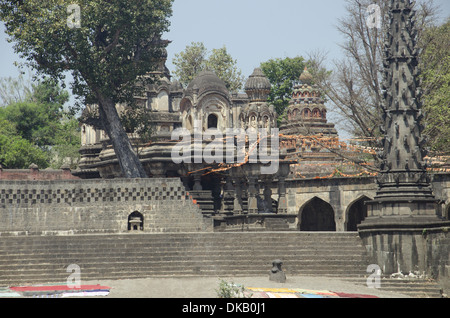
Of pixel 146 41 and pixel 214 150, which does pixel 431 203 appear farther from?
pixel 146 41

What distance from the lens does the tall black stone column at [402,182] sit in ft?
91.3

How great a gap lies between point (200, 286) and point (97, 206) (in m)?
9.72

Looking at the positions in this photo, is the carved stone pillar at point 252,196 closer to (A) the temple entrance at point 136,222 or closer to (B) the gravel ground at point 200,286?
(A) the temple entrance at point 136,222

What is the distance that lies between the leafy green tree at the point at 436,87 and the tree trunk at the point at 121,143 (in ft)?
43.4

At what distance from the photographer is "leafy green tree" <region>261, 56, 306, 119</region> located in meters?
70.3

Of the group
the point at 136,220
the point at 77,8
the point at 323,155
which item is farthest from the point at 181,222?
the point at 323,155

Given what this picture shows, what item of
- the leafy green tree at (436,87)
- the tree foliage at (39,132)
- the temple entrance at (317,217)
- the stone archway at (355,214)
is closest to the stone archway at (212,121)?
the temple entrance at (317,217)

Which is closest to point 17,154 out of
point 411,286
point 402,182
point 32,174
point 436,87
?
point 32,174

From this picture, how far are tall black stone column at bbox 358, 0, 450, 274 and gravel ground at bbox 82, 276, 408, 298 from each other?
2054 mm

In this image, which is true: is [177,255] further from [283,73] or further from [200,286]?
[283,73]

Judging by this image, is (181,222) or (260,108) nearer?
(181,222)

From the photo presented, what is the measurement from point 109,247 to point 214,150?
1037 centimetres

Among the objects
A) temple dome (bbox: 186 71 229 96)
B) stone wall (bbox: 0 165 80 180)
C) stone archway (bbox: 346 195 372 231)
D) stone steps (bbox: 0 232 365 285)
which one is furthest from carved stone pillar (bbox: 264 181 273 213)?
stone wall (bbox: 0 165 80 180)
